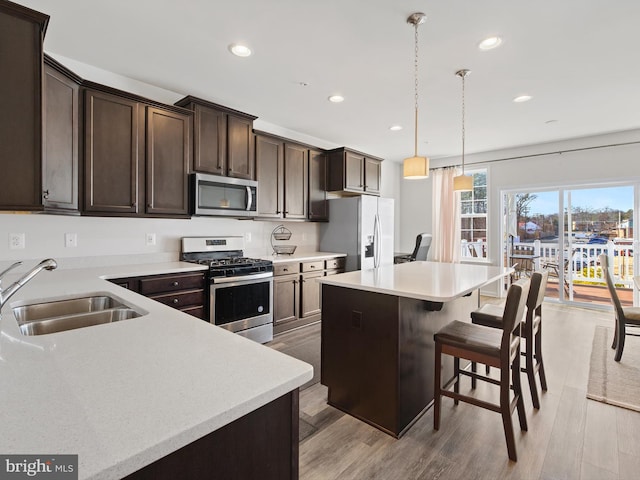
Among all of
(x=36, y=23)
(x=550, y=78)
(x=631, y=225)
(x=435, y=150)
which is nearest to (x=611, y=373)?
(x=550, y=78)

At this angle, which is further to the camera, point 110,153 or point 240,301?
point 240,301

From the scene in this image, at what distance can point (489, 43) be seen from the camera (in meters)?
2.51

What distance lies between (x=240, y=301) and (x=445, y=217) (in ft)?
14.3

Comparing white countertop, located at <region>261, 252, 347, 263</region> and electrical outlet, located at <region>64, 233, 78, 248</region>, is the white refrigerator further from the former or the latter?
electrical outlet, located at <region>64, 233, 78, 248</region>

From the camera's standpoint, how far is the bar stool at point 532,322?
6.86 feet

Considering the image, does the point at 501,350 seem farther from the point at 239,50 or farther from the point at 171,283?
the point at 239,50

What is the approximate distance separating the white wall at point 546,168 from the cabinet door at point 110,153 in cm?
515

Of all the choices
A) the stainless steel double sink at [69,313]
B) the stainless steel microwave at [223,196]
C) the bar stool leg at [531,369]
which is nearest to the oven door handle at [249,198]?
the stainless steel microwave at [223,196]

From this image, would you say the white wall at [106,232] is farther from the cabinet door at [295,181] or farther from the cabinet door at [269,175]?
the cabinet door at [295,181]

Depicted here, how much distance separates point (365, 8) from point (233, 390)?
2.37 metres

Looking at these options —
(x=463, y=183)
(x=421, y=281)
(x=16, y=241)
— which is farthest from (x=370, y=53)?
(x=16, y=241)

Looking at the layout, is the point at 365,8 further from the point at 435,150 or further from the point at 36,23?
the point at 435,150

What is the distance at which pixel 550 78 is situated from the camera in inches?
122

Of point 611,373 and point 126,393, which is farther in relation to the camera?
point 611,373
